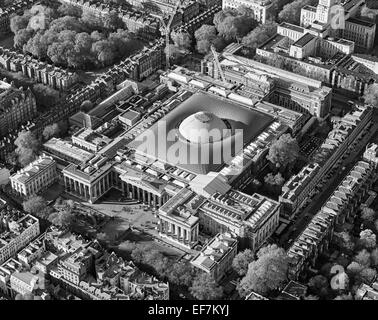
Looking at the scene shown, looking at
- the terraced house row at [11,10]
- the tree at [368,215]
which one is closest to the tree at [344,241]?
the tree at [368,215]

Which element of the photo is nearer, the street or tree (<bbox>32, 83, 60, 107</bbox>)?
the street

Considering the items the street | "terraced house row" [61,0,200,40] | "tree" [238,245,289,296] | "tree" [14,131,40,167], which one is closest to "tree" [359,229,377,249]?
the street

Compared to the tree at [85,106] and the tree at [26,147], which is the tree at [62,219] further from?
the tree at [85,106]

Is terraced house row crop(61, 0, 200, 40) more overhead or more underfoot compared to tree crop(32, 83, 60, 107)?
more overhead

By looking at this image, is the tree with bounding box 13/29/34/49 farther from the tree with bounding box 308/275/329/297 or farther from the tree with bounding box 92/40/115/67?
the tree with bounding box 308/275/329/297

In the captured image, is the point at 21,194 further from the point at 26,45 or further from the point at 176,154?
the point at 26,45

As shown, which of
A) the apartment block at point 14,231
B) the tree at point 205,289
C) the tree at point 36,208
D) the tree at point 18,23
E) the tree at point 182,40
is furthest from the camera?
the tree at point 18,23

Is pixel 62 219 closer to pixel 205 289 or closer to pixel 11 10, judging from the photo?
pixel 205 289
